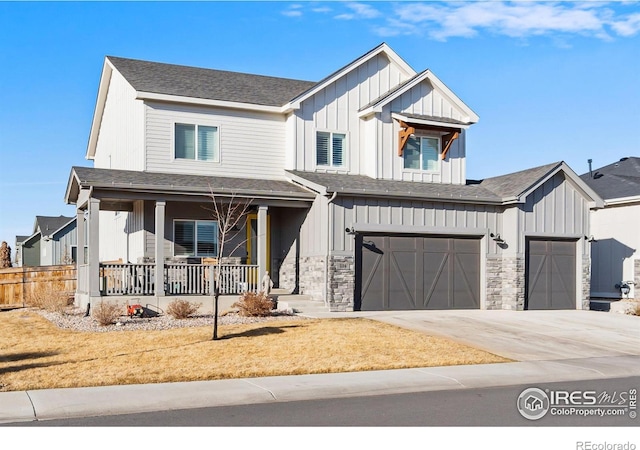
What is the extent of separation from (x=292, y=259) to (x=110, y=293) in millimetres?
6187

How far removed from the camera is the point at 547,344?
17.1 m

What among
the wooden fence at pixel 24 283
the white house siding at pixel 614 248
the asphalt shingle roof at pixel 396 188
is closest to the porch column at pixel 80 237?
the wooden fence at pixel 24 283

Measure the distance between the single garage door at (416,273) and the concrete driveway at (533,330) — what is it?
609 mm

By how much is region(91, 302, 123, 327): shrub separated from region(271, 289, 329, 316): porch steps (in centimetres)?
476

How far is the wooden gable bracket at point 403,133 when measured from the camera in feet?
79.8

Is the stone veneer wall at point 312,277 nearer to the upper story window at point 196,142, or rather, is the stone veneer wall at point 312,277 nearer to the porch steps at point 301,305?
the porch steps at point 301,305

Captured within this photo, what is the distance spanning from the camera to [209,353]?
1429cm

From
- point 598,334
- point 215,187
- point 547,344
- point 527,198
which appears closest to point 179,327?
point 215,187

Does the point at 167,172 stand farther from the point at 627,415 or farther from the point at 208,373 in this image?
the point at 627,415

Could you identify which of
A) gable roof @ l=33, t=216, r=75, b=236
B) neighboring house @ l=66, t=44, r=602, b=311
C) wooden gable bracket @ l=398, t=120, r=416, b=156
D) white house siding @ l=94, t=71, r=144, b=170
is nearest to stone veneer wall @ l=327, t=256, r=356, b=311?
neighboring house @ l=66, t=44, r=602, b=311

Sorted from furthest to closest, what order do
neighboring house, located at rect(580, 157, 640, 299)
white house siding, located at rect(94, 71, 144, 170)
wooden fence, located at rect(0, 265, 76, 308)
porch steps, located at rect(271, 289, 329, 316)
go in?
neighboring house, located at rect(580, 157, 640, 299) → wooden fence, located at rect(0, 265, 76, 308) → white house siding, located at rect(94, 71, 144, 170) → porch steps, located at rect(271, 289, 329, 316)

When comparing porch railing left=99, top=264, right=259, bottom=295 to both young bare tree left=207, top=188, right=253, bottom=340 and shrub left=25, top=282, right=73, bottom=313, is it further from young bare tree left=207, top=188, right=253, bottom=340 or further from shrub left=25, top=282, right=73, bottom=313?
shrub left=25, top=282, right=73, bottom=313

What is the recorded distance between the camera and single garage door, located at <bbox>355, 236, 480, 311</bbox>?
21969 millimetres

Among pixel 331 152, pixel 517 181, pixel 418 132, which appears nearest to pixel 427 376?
pixel 331 152
